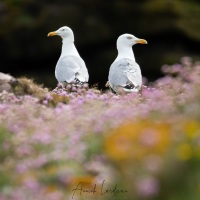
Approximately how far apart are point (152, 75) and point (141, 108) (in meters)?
16.3

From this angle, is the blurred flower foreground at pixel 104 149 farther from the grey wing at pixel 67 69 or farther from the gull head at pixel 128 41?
the gull head at pixel 128 41

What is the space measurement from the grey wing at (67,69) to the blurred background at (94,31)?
12060mm

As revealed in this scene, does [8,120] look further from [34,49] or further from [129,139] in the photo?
[34,49]

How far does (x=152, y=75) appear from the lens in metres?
22.9

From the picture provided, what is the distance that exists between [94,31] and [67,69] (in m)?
13.6

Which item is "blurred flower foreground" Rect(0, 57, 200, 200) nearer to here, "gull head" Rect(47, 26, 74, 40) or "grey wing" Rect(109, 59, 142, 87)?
"grey wing" Rect(109, 59, 142, 87)

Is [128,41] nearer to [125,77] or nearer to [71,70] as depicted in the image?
[71,70]

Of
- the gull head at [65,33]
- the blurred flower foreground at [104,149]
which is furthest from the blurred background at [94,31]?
the blurred flower foreground at [104,149]

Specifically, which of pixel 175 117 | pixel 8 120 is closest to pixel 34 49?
pixel 8 120

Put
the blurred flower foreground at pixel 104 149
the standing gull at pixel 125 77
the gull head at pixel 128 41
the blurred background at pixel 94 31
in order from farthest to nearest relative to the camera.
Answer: the blurred background at pixel 94 31 < the gull head at pixel 128 41 < the standing gull at pixel 125 77 < the blurred flower foreground at pixel 104 149

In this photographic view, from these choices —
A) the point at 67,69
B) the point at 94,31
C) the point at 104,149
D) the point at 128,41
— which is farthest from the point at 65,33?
the point at 94,31

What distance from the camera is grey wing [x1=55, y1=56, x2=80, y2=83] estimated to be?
11109 millimetres

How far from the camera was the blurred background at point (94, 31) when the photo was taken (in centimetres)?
Result: 2392

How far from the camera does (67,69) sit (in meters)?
11.2
